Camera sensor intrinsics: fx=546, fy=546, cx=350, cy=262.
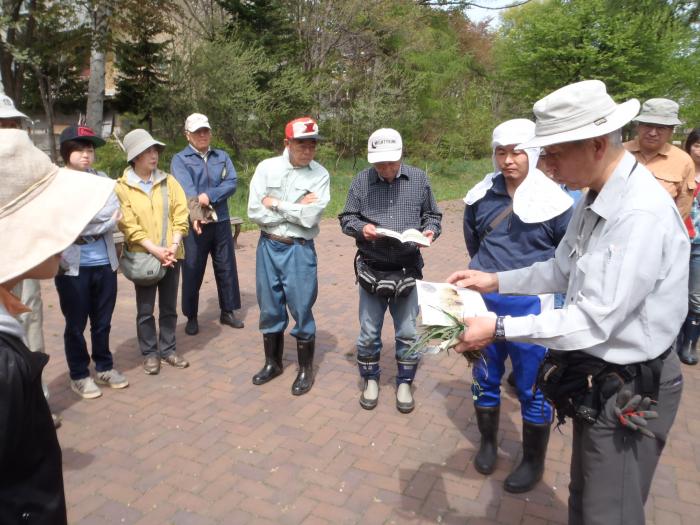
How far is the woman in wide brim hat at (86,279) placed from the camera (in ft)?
13.5

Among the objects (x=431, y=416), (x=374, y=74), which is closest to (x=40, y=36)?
(x=374, y=74)

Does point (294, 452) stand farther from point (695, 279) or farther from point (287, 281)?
point (695, 279)

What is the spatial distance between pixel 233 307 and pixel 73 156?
255 cm

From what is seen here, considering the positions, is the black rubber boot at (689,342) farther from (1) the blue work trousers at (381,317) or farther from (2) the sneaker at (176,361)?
(2) the sneaker at (176,361)

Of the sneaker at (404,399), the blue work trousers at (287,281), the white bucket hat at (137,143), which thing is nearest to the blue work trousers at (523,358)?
the sneaker at (404,399)

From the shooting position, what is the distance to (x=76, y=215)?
4.92ft

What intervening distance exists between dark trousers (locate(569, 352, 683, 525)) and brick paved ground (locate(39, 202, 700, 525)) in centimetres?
118

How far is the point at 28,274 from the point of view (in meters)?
1.49

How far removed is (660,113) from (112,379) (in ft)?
17.4

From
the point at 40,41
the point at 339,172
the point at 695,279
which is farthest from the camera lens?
the point at 339,172

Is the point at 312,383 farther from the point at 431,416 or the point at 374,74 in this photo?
the point at 374,74

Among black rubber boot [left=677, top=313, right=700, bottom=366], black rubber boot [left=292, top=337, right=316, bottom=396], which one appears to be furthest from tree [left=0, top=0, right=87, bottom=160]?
black rubber boot [left=677, top=313, right=700, bottom=366]

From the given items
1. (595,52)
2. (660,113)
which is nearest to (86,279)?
(660,113)

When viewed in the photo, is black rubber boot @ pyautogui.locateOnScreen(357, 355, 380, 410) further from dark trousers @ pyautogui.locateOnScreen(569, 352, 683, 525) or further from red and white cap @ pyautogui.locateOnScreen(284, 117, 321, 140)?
dark trousers @ pyautogui.locateOnScreen(569, 352, 683, 525)
